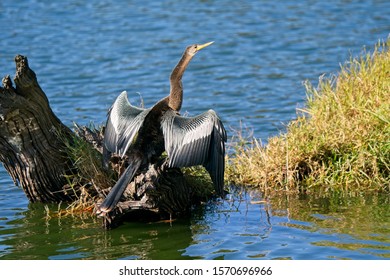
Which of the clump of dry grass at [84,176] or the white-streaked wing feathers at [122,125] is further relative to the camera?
the clump of dry grass at [84,176]

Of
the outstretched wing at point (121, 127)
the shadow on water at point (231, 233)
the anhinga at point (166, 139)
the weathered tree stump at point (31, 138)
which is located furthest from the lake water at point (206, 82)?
the outstretched wing at point (121, 127)

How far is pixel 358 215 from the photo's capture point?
315 inches

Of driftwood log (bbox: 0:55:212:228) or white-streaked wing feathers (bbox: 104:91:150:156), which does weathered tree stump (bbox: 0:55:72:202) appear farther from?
white-streaked wing feathers (bbox: 104:91:150:156)

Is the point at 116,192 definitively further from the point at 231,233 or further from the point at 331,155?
the point at 331,155

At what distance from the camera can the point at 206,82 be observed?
44.7 feet

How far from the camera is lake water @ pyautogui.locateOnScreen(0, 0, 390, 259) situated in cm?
759

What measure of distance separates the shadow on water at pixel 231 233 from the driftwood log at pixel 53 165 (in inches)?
7.1

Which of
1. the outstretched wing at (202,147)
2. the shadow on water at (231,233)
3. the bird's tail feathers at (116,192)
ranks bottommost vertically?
the shadow on water at (231,233)

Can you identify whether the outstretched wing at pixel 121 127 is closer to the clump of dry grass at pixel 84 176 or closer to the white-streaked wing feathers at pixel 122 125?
the white-streaked wing feathers at pixel 122 125

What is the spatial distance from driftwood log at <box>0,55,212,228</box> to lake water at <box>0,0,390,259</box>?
188 millimetres

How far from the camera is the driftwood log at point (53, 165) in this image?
788 cm

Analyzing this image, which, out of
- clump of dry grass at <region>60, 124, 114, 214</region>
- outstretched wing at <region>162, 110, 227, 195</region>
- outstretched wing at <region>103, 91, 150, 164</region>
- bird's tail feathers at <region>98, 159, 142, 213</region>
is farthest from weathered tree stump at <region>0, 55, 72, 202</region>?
outstretched wing at <region>162, 110, 227, 195</region>

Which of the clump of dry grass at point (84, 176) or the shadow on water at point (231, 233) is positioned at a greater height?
the clump of dry grass at point (84, 176)

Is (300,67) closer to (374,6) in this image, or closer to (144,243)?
(374,6)
